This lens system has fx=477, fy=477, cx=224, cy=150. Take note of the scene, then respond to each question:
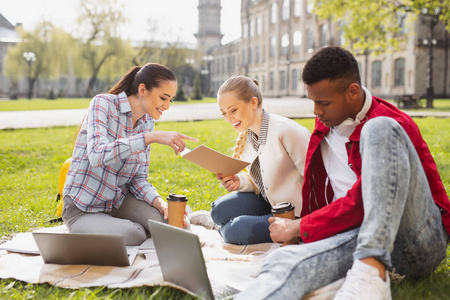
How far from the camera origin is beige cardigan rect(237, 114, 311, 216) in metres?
3.06

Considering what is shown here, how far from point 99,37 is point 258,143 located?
4132 cm

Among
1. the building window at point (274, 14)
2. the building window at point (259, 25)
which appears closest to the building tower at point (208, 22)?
the building window at point (259, 25)

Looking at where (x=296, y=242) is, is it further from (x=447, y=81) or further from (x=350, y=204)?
(x=447, y=81)

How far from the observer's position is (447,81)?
33938 millimetres

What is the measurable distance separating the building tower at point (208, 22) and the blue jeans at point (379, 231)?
243 feet

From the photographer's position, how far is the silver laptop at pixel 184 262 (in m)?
2.19

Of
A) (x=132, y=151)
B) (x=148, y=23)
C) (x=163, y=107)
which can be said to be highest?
(x=148, y=23)

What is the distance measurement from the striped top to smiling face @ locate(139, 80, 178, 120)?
2.02ft

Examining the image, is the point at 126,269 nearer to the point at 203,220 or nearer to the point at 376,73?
the point at 203,220

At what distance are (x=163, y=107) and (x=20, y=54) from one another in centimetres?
4620

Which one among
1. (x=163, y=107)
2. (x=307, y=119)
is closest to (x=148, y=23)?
(x=307, y=119)

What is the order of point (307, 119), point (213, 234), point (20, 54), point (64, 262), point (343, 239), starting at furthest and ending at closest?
point (20, 54), point (307, 119), point (213, 234), point (64, 262), point (343, 239)

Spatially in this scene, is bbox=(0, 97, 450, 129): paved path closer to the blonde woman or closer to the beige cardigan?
the blonde woman

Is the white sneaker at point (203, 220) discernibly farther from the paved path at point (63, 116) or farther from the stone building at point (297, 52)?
the stone building at point (297, 52)
